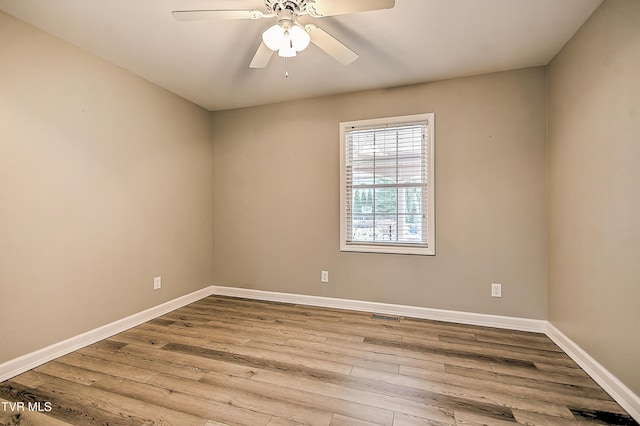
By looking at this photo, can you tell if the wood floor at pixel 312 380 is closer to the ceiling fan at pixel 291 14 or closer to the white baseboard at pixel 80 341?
the white baseboard at pixel 80 341

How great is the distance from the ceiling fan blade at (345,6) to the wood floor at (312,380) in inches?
85.3

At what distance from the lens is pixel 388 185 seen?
3.17 metres

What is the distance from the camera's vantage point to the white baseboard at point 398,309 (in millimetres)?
2766

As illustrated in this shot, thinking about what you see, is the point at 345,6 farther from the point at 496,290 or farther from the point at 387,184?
the point at 496,290

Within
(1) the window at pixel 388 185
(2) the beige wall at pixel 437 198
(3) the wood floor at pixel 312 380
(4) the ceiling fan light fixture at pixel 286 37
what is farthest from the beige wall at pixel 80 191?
(1) the window at pixel 388 185

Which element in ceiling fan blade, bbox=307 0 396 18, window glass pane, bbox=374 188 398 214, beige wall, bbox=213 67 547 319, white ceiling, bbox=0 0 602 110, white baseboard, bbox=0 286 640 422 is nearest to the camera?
ceiling fan blade, bbox=307 0 396 18

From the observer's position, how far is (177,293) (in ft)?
11.2

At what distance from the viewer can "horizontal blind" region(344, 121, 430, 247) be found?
3074mm

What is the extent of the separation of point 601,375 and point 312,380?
72.6 inches

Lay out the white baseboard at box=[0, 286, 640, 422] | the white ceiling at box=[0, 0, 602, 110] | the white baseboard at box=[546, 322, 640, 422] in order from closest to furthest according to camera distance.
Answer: the white baseboard at box=[546, 322, 640, 422] → the white baseboard at box=[0, 286, 640, 422] → the white ceiling at box=[0, 0, 602, 110]

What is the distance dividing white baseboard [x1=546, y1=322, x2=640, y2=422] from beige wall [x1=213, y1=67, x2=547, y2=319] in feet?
1.26

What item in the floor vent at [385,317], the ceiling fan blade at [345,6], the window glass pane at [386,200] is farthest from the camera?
the window glass pane at [386,200]

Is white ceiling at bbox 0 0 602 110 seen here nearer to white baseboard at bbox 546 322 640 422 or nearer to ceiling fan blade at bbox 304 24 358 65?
ceiling fan blade at bbox 304 24 358 65

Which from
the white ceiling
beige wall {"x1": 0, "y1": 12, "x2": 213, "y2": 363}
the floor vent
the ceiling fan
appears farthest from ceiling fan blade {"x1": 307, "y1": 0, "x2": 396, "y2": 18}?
the floor vent
